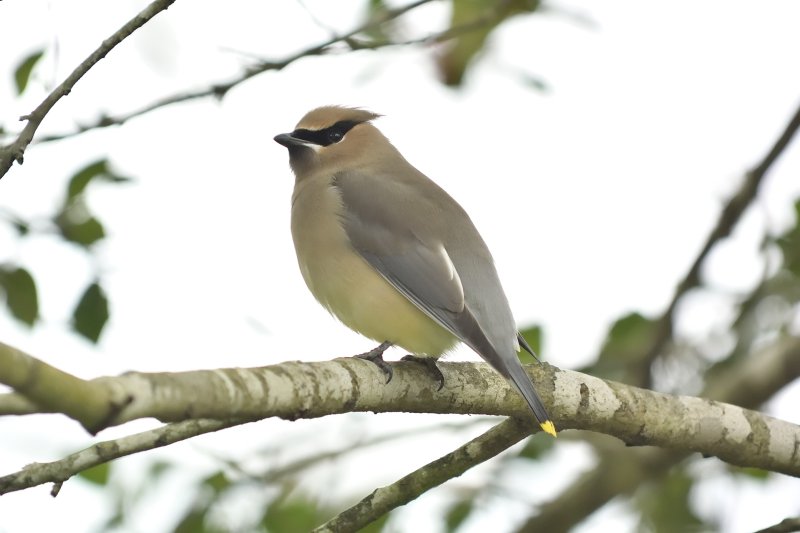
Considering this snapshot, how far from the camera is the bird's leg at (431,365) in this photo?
3854 mm

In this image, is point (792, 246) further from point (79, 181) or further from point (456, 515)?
point (79, 181)

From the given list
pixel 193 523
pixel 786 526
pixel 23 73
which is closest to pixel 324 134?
pixel 23 73

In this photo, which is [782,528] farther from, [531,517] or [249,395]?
[531,517]

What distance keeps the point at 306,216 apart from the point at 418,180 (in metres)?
0.57

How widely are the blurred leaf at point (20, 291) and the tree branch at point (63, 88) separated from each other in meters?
0.84

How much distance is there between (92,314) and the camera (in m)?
4.16

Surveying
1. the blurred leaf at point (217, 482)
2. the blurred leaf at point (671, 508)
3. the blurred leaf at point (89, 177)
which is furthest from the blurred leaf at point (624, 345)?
the blurred leaf at point (89, 177)

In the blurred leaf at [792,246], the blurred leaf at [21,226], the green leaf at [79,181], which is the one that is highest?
the green leaf at [79,181]

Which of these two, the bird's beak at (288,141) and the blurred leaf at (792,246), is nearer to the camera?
the bird's beak at (288,141)

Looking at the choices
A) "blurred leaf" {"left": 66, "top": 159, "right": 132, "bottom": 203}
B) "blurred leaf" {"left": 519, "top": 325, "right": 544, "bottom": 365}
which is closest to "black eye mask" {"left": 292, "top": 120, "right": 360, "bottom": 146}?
"blurred leaf" {"left": 519, "top": 325, "right": 544, "bottom": 365}

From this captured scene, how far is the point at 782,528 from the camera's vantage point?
12.2ft

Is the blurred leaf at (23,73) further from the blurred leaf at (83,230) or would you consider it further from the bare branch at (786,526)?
the bare branch at (786,526)

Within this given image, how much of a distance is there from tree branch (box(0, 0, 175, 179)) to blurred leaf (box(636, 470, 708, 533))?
3677 millimetres

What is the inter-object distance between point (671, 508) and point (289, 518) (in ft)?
6.92
